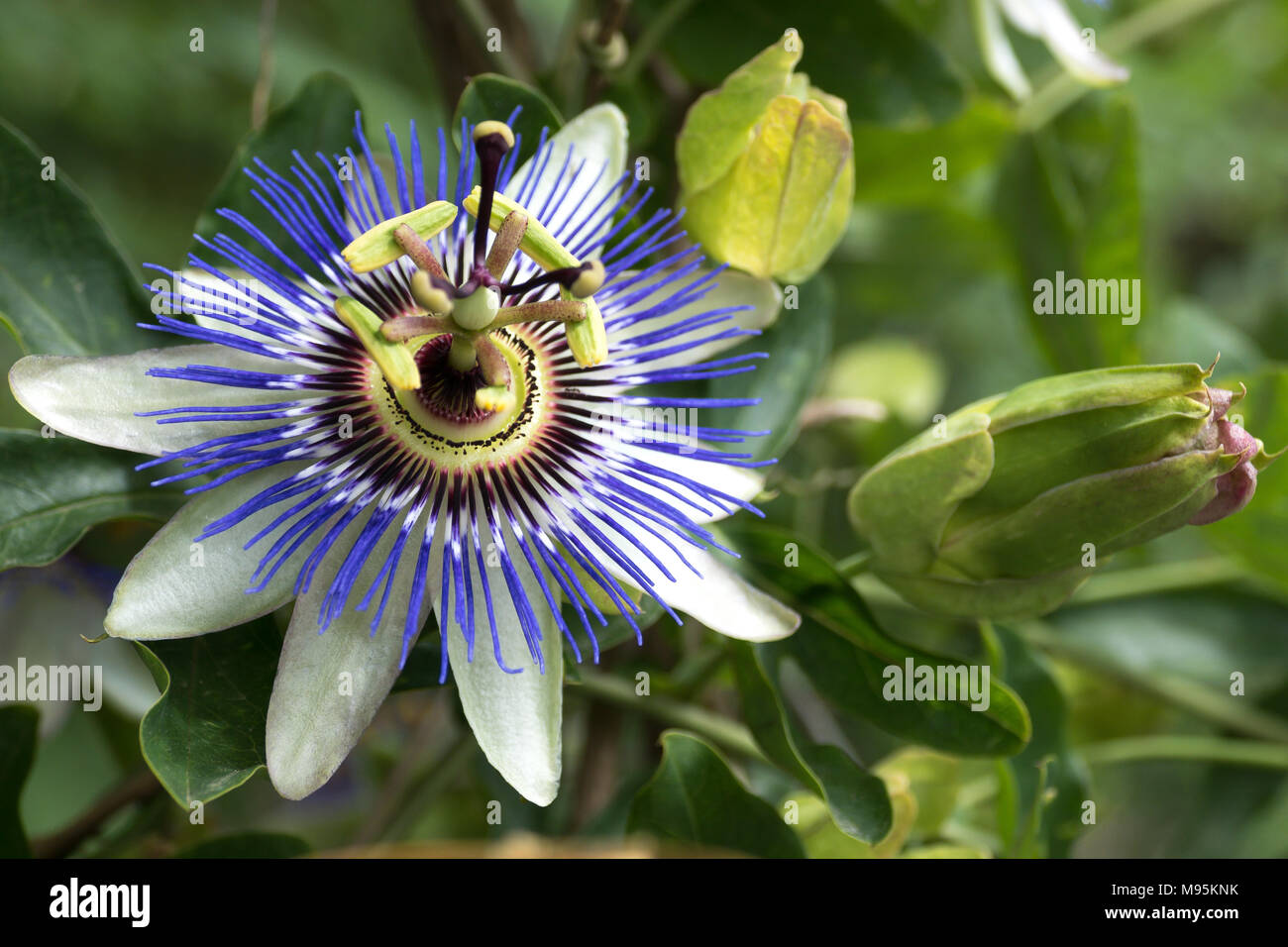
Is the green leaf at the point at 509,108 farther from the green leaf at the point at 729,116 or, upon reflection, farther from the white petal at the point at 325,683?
the white petal at the point at 325,683

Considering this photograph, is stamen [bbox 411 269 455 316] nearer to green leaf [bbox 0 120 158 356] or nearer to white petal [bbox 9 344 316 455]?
white petal [bbox 9 344 316 455]

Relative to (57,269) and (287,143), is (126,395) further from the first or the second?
(287,143)

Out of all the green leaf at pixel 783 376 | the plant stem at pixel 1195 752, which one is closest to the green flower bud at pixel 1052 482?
the green leaf at pixel 783 376

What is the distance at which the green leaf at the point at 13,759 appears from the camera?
127 cm

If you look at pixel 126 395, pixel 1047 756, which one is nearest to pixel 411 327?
pixel 126 395

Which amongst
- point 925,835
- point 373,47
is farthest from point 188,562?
point 373,47

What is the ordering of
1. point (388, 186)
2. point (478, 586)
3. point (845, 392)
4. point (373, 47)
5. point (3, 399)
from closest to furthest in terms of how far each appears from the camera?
1. point (478, 586)
2. point (388, 186)
3. point (845, 392)
4. point (3, 399)
5. point (373, 47)

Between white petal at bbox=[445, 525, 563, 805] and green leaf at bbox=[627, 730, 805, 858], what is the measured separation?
Answer: 169mm

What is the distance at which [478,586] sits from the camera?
1137 millimetres

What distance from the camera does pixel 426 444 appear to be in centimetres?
126

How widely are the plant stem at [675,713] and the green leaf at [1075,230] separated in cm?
80

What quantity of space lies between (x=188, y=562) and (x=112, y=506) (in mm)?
172
